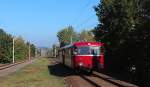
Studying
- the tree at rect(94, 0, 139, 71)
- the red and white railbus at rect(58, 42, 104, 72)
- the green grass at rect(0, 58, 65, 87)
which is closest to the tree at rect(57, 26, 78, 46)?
the tree at rect(94, 0, 139, 71)

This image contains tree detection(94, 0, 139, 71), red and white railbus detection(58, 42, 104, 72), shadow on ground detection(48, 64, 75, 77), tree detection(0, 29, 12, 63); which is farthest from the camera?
tree detection(0, 29, 12, 63)

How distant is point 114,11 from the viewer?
134ft

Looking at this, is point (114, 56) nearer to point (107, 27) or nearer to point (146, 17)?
point (107, 27)

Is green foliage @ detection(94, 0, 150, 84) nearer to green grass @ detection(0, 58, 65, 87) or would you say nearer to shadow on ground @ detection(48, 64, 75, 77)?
shadow on ground @ detection(48, 64, 75, 77)

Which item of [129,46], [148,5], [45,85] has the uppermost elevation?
[148,5]

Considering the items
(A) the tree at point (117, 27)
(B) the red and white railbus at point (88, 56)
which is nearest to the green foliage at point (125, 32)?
(A) the tree at point (117, 27)

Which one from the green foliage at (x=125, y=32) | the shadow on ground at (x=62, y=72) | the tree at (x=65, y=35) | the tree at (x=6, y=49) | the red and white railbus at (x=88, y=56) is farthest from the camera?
the tree at (x=65, y=35)

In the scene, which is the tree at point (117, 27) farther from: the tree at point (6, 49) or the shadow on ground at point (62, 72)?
the tree at point (6, 49)

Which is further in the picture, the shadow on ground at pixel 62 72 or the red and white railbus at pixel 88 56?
the shadow on ground at pixel 62 72

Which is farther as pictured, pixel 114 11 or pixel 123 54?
pixel 114 11

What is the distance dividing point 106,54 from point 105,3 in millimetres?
5204

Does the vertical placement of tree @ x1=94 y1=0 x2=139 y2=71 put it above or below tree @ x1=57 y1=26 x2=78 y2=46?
below

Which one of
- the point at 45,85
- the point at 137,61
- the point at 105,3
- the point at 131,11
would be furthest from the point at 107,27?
the point at 45,85

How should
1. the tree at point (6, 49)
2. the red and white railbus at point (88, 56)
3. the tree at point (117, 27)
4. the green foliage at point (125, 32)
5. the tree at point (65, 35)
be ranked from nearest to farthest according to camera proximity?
the green foliage at point (125, 32) < the red and white railbus at point (88, 56) < the tree at point (117, 27) < the tree at point (6, 49) < the tree at point (65, 35)
